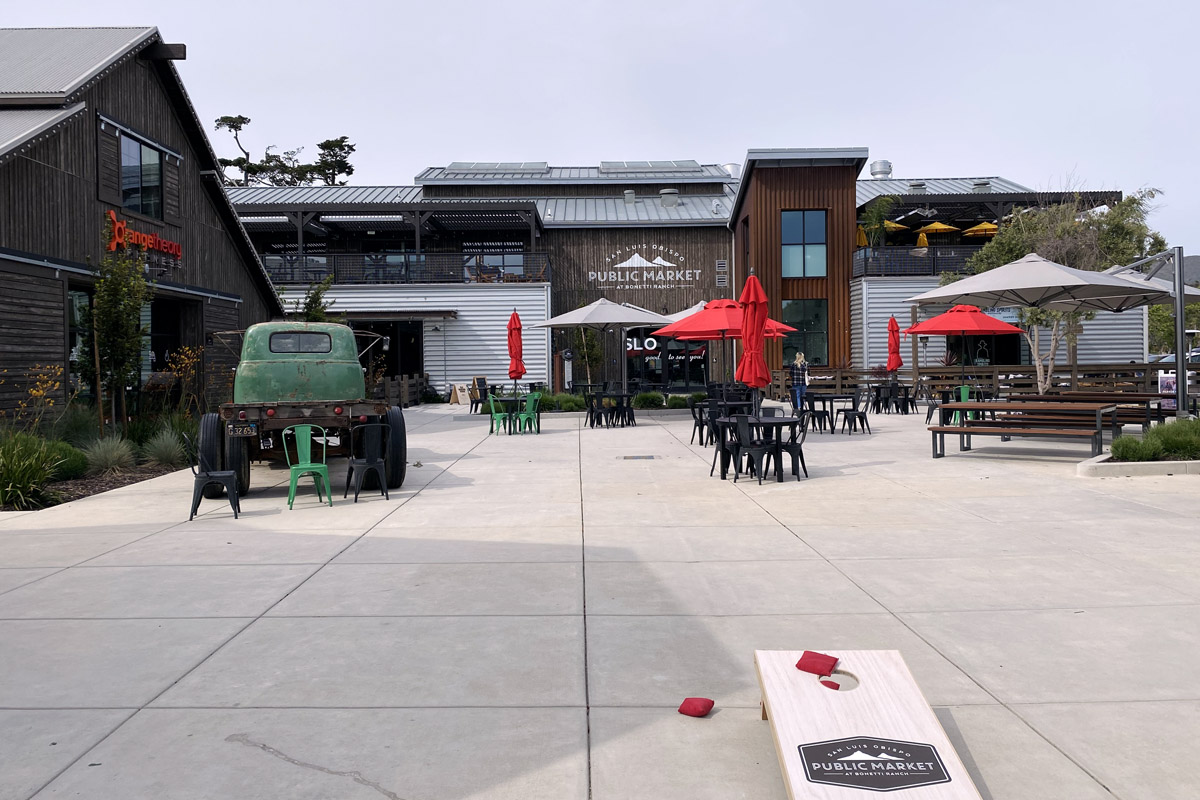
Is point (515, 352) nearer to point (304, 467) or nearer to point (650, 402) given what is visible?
point (650, 402)

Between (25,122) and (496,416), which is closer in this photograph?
(25,122)

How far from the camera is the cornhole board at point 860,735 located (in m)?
2.69

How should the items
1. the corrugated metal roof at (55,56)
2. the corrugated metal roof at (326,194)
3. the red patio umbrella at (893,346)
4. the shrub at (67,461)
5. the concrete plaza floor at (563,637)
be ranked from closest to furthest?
the concrete plaza floor at (563,637), the shrub at (67,461), the corrugated metal roof at (55,56), the red patio umbrella at (893,346), the corrugated metal roof at (326,194)

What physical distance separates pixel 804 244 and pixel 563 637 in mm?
27275

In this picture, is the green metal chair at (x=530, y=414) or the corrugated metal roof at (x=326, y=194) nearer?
the green metal chair at (x=530, y=414)

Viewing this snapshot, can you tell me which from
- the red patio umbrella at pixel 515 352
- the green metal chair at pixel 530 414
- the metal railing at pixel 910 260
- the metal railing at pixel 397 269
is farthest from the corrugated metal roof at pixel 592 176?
the green metal chair at pixel 530 414

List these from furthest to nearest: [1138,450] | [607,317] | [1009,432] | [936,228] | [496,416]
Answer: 1. [936,228]
2. [607,317]
3. [496,416]
4. [1009,432]
5. [1138,450]

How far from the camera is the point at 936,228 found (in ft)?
100

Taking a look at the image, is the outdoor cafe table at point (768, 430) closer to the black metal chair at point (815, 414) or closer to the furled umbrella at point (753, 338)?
the furled umbrella at point (753, 338)

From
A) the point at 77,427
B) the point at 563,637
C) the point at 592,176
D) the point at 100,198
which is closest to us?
the point at 563,637

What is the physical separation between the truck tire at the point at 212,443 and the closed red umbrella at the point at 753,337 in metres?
6.33

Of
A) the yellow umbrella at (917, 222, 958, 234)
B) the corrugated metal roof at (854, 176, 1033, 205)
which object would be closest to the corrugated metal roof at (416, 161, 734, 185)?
the corrugated metal roof at (854, 176, 1033, 205)

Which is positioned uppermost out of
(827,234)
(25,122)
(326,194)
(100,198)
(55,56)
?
(326,194)

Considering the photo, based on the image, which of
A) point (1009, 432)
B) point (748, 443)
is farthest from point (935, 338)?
point (748, 443)
